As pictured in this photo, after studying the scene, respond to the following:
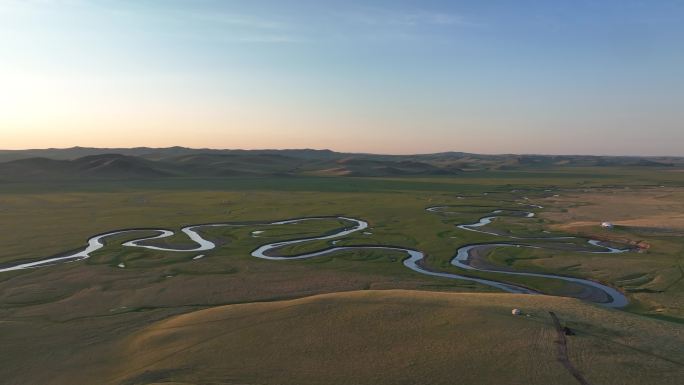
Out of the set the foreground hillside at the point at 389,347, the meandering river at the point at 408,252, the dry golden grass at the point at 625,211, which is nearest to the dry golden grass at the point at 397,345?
the foreground hillside at the point at 389,347

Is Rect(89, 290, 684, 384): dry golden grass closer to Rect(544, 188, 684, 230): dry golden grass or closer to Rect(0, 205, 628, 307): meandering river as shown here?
Rect(0, 205, 628, 307): meandering river

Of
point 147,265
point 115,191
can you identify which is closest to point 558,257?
point 147,265

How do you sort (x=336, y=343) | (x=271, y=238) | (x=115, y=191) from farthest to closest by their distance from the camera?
(x=115, y=191) → (x=271, y=238) → (x=336, y=343)

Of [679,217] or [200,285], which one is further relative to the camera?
[679,217]

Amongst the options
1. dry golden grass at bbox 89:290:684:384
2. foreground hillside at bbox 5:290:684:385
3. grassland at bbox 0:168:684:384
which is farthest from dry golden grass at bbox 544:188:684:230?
foreground hillside at bbox 5:290:684:385

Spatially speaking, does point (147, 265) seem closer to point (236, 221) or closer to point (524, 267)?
point (236, 221)

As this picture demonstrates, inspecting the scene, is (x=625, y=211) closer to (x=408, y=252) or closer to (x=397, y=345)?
(x=408, y=252)

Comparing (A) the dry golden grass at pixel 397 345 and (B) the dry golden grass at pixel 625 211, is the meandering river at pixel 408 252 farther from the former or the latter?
(A) the dry golden grass at pixel 397 345
